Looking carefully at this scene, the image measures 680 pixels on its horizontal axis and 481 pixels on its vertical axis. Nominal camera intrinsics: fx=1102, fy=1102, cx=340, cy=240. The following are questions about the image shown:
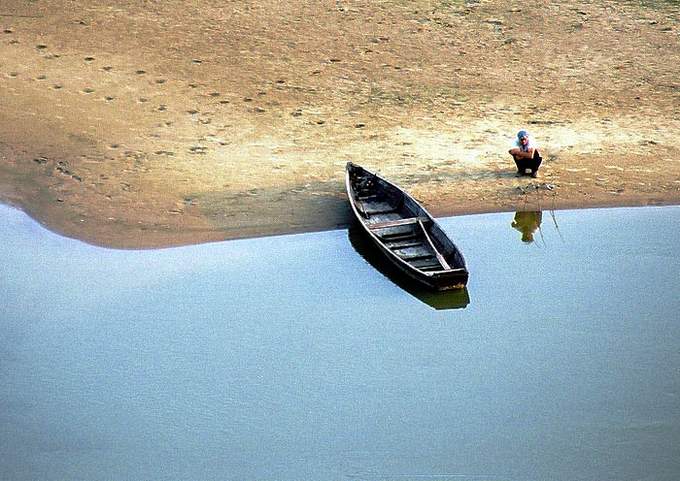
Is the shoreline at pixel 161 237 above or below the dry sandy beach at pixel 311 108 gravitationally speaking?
below

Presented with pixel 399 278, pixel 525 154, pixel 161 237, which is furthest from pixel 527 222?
pixel 161 237

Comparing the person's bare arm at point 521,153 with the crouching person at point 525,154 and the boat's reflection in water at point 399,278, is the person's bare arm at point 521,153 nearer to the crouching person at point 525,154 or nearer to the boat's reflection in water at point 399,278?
the crouching person at point 525,154

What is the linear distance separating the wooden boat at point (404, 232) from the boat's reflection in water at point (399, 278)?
0.19 meters

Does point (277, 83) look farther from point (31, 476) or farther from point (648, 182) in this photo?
point (31, 476)

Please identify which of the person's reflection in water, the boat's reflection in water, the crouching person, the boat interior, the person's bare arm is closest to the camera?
the boat's reflection in water

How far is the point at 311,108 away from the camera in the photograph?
1723cm

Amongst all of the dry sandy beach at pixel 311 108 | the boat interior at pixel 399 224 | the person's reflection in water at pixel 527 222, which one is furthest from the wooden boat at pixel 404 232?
the person's reflection in water at pixel 527 222

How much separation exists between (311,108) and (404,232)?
429cm

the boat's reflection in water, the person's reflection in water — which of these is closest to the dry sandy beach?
the person's reflection in water

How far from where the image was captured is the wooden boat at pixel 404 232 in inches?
490

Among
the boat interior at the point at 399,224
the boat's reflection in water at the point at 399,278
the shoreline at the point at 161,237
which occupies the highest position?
the boat interior at the point at 399,224

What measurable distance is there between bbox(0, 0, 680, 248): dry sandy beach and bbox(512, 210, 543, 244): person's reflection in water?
0.19 meters

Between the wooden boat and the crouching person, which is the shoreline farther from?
the crouching person

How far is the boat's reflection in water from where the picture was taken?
41.4 ft
